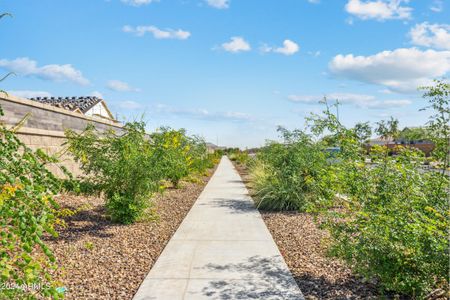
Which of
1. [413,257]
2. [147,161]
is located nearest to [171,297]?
[413,257]

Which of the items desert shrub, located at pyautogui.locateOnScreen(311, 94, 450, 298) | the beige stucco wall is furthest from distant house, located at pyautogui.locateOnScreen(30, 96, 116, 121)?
desert shrub, located at pyautogui.locateOnScreen(311, 94, 450, 298)

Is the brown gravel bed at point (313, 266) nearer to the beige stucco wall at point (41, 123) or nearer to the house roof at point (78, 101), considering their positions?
the beige stucco wall at point (41, 123)

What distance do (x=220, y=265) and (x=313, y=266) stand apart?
140 centimetres

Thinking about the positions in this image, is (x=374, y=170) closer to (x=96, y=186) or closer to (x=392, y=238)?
(x=392, y=238)

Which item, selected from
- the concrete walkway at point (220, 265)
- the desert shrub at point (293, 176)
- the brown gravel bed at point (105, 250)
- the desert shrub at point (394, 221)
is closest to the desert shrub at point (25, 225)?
the brown gravel bed at point (105, 250)

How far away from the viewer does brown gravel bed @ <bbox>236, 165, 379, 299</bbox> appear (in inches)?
185

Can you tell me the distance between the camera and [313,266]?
18.6 feet

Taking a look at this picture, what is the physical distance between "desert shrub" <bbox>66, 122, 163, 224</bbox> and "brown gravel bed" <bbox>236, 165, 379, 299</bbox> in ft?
9.34

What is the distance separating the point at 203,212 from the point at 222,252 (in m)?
3.53

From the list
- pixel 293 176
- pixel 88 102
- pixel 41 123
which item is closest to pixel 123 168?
pixel 41 123

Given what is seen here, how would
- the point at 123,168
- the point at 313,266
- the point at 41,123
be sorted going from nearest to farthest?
1. the point at 313,266
2. the point at 123,168
3. the point at 41,123

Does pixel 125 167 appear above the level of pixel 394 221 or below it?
above

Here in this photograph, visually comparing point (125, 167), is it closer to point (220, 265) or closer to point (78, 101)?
point (220, 265)

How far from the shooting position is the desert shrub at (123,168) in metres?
7.79
